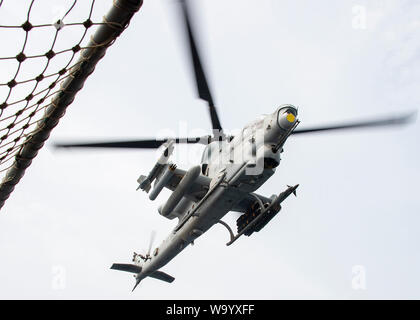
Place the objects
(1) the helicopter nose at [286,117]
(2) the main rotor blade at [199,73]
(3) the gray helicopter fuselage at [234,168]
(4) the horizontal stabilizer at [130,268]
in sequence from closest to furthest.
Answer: (2) the main rotor blade at [199,73], (1) the helicopter nose at [286,117], (3) the gray helicopter fuselage at [234,168], (4) the horizontal stabilizer at [130,268]

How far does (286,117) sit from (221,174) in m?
2.53

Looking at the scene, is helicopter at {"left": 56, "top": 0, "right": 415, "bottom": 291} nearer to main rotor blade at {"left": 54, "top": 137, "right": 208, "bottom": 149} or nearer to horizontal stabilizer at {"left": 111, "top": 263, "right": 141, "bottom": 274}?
main rotor blade at {"left": 54, "top": 137, "right": 208, "bottom": 149}

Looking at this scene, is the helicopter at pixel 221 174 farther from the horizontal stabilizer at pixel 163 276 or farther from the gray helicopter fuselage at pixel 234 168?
the horizontal stabilizer at pixel 163 276

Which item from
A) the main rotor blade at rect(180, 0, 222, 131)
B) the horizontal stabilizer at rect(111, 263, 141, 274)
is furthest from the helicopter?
the horizontal stabilizer at rect(111, 263, 141, 274)

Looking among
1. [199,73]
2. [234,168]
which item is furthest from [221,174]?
[199,73]

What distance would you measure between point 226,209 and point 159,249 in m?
4.21

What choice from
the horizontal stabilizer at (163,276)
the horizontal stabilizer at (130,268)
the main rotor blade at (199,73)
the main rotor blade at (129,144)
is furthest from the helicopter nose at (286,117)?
the horizontal stabilizer at (163,276)

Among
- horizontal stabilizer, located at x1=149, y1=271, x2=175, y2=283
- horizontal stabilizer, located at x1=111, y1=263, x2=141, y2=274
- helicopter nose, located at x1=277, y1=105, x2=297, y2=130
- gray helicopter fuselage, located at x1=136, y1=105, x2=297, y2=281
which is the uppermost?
helicopter nose, located at x1=277, y1=105, x2=297, y2=130

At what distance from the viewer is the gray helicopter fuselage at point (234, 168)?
12.0 meters

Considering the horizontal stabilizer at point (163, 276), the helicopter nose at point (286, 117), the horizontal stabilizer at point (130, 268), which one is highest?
the helicopter nose at point (286, 117)

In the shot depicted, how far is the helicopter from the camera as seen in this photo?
12023 millimetres

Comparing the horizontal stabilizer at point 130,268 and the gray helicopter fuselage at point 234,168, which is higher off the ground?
the gray helicopter fuselage at point 234,168

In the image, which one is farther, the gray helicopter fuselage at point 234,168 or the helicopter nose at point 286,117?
the gray helicopter fuselage at point 234,168

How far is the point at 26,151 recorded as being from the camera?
19.6 feet
